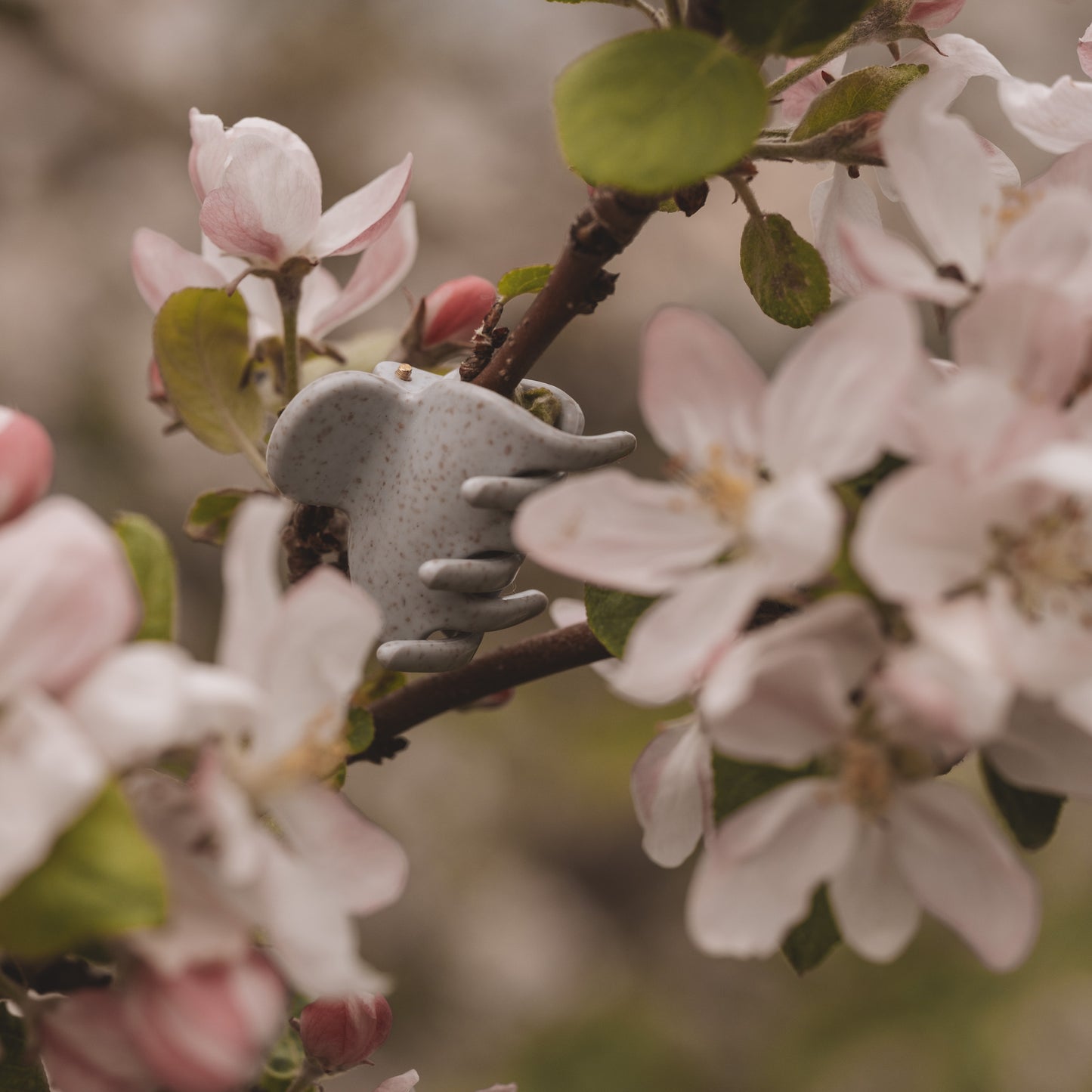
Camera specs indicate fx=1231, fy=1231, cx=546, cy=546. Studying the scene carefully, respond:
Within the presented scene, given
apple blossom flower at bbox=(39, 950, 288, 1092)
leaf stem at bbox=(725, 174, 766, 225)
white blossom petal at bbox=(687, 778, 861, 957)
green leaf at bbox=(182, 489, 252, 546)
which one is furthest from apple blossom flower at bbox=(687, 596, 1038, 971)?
green leaf at bbox=(182, 489, 252, 546)

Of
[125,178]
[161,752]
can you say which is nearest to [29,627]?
[161,752]

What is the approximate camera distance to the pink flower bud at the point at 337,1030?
1.46 ft

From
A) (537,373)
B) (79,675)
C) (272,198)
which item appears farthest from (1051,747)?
(537,373)

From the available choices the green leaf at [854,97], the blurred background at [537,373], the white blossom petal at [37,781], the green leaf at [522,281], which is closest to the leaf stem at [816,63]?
the green leaf at [854,97]

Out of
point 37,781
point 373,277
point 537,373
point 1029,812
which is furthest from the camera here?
point 537,373

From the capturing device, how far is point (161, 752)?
0.95 ft

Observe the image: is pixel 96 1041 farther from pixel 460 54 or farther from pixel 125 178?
pixel 460 54

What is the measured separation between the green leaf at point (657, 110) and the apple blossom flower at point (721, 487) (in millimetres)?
56

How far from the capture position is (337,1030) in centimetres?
44

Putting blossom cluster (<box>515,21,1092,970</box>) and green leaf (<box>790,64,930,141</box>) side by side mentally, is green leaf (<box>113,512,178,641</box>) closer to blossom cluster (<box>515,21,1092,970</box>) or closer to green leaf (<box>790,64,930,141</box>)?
blossom cluster (<box>515,21,1092,970</box>)

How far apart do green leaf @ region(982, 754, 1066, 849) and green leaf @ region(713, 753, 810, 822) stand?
59 millimetres

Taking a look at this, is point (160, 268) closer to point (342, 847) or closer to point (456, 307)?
point (456, 307)

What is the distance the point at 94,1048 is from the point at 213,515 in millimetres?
Result: 291

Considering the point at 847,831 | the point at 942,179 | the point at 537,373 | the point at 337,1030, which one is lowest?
the point at 537,373
